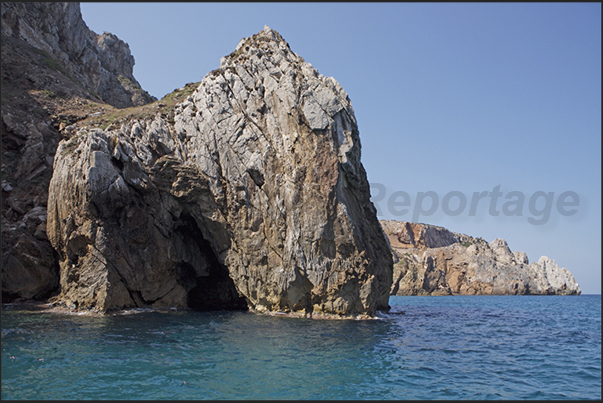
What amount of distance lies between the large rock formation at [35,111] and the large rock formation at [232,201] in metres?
2.65

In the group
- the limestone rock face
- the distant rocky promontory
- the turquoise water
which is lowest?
the turquoise water

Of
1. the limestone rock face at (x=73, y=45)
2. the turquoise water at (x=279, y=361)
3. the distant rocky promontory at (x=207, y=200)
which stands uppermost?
the limestone rock face at (x=73, y=45)

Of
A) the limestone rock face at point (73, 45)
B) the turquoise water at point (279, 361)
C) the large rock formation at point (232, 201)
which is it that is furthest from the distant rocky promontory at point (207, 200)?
the limestone rock face at point (73, 45)

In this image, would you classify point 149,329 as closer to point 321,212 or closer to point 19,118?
point 321,212

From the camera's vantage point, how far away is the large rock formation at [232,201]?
2903cm

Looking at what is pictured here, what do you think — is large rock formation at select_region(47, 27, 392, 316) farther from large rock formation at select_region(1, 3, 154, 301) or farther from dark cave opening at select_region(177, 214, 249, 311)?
large rock formation at select_region(1, 3, 154, 301)

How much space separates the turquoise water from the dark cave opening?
10.1m

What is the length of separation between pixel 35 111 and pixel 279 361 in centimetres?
3671

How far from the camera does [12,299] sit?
96.3ft

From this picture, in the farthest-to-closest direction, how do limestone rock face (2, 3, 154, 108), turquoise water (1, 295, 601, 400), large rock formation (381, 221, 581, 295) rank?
1. large rock formation (381, 221, 581, 295)
2. limestone rock face (2, 3, 154, 108)
3. turquoise water (1, 295, 601, 400)

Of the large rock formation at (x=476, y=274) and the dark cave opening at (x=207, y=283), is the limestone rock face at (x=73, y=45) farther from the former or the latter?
the large rock formation at (x=476, y=274)

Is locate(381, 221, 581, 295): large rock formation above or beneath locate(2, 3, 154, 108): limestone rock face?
beneath

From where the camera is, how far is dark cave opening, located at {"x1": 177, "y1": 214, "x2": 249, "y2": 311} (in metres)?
35.4

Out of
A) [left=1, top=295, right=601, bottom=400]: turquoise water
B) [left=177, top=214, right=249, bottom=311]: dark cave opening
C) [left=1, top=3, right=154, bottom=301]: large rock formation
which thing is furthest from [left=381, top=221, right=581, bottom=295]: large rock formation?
[left=1, top=3, right=154, bottom=301]: large rock formation
